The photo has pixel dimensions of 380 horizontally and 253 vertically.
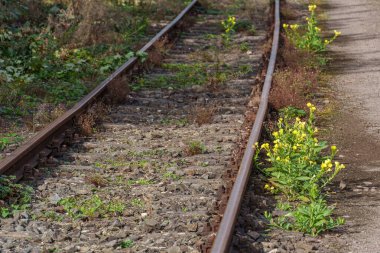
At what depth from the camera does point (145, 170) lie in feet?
22.9

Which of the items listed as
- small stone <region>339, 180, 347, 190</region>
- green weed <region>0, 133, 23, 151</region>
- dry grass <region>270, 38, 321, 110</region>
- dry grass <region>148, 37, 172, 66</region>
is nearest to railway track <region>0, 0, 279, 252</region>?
dry grass <region>270, 38, 321, 110</region>

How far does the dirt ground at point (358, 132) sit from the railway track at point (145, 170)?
0.86 meters

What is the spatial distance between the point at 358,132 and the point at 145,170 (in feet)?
8.38

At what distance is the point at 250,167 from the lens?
6.42 meters

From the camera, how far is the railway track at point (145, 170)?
549 cm

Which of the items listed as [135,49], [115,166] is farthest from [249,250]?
[135,49]

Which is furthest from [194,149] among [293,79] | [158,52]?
[158,52]

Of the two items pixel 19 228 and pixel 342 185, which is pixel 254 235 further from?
pixel 19 228

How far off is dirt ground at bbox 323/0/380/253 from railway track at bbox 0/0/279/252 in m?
0.86

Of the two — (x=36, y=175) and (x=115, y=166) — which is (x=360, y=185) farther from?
(x=36, y=175)

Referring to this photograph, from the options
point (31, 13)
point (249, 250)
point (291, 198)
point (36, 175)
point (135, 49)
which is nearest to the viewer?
point (249, 250)

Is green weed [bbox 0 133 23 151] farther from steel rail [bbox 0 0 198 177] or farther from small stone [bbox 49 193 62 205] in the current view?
small stone [bbox 49 193 62 205]

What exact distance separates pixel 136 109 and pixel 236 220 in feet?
13.0

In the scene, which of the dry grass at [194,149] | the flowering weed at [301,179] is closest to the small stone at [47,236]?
the flowering weed at [301,179]
